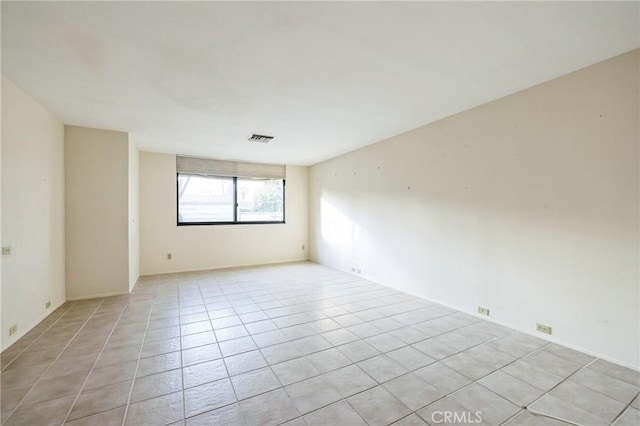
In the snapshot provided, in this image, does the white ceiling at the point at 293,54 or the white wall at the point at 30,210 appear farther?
the white wall at the point at 30,210

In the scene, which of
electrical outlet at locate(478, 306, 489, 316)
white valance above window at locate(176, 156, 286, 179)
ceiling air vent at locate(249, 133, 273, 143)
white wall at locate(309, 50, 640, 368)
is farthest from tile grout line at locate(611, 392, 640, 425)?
white valance above window at locate(176, 156, 286, 179)

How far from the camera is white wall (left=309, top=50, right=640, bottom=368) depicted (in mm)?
2184

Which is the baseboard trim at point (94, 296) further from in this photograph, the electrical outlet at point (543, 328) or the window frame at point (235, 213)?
the electrical outlet at point (543, 328)

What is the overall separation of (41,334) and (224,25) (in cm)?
345

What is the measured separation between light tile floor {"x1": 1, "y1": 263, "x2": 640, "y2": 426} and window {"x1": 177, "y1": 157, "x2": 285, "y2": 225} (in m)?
2.70

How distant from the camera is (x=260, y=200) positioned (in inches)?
259

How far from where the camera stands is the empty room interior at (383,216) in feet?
5.76

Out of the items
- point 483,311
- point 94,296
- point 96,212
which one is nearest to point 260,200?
point 96,212

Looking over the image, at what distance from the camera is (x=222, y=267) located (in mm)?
Answer: 6016

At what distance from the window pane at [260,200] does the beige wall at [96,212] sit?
8.16 feet

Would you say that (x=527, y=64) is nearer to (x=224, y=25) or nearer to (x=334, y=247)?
(x=224, y=25)

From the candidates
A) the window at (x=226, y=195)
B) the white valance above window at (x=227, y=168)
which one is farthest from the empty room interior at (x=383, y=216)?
the window at (x=226, y=195)

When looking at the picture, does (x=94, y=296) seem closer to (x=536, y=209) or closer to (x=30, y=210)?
(x=30, y=210)

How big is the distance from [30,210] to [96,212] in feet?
3.43
